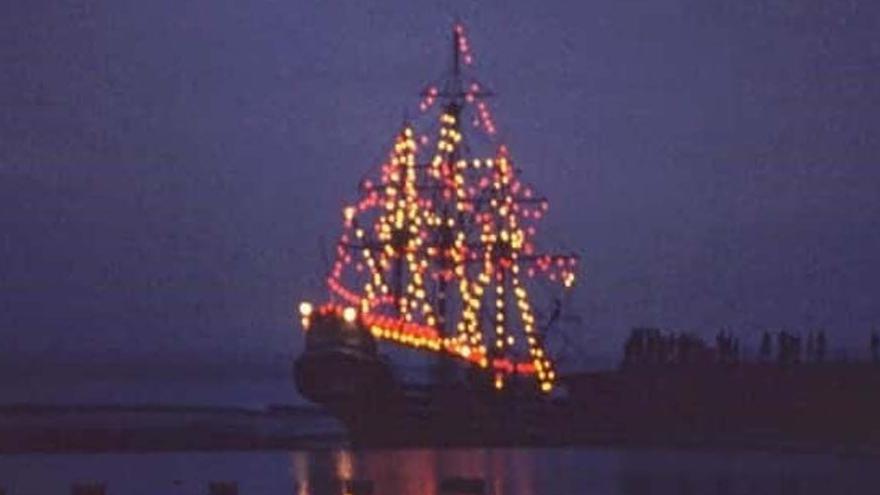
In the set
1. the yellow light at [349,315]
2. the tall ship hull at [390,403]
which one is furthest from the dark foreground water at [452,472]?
the yellow light at [349,315]

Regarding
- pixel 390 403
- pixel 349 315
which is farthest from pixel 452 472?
pixel 349 315

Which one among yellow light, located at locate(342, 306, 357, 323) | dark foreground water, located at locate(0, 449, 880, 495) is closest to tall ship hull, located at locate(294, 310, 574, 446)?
yellow light, located at locate(342, 306, 357, 323)

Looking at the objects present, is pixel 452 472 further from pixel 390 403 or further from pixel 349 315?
pixel 349 315

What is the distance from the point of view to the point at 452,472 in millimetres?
46844

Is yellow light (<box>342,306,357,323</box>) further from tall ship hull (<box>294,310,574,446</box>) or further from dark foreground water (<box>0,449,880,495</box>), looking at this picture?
dark foreground water (<box>0,449,880,495</box>)

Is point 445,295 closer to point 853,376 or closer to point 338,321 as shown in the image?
point 338,321

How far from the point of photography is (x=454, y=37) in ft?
244

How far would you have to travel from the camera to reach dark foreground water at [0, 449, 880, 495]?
1587 inches

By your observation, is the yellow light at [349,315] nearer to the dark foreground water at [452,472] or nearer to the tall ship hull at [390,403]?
the tall ship hull at [390,403]

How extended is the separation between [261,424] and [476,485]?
1608 inches

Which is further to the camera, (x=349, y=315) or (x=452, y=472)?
(x=349, y=315)

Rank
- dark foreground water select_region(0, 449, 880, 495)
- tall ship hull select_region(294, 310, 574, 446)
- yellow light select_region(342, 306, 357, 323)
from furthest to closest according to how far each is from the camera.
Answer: yellow light select_region(342, 306, 357, 323) < tall ship hull select_region(294, 310, 574, 446) < dark foreground water select_region(0, 449, 880, 495)

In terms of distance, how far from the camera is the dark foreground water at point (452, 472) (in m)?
40.3

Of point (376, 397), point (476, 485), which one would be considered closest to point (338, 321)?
point (376, 397)
